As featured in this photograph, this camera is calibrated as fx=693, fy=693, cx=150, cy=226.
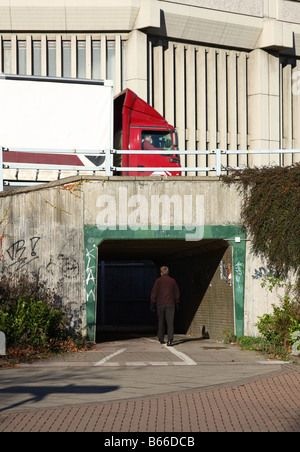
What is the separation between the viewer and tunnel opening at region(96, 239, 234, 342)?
53.3 ft

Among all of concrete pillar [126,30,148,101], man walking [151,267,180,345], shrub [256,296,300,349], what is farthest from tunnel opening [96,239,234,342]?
concrete pillar [126,30,148,101]

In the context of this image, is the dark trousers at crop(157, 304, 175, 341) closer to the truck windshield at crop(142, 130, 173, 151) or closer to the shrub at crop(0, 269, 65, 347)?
the shrub at crop(0, 269, 65, 347)

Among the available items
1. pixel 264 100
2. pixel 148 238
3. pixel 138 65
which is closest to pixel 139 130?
pixel 148 238

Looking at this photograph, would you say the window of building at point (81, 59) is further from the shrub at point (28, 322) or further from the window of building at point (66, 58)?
the shrub at point (28, 322)

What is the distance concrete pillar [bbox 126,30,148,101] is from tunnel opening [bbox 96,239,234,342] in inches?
282

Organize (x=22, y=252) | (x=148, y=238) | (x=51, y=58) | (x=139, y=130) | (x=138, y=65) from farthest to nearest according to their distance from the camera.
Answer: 1. (x=51, y=58)
2. (x=138, y=65)
3. (x=139, y=130)
4. (x=148, y=238)
5. (x=22, y=252)

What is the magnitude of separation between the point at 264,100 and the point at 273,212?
58.5 ft

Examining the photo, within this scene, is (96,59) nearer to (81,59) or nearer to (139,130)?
(81,59)

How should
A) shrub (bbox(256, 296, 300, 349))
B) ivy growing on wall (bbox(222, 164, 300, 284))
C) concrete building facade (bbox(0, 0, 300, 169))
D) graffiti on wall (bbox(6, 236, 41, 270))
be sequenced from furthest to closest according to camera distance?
concrete building facade (bbox(0, 0, 300, 169)), graffiti on wall (bbox(6, 236, 41, 270)), ivy growing on wall (bbox(222, 164, 300, 284)), shrub (bbox(256, 296, 300, 349))

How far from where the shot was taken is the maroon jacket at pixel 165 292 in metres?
15.5

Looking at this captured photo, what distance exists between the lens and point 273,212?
1462cm

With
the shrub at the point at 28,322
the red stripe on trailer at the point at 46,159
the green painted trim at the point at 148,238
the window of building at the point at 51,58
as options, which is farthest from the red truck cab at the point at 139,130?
the window of building at the point at 51,58

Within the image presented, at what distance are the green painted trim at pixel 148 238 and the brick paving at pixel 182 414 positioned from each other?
5.81m

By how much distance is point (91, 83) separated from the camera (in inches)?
762
